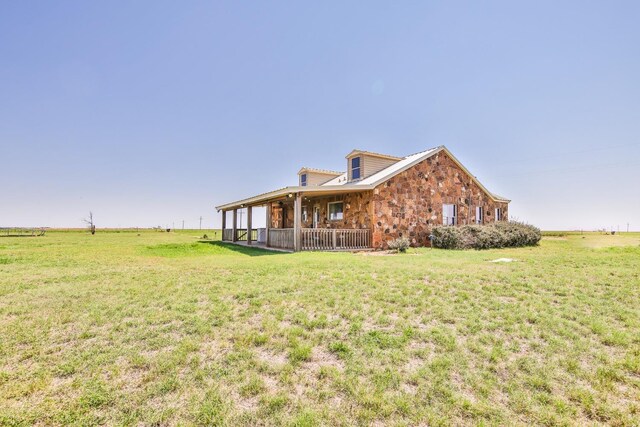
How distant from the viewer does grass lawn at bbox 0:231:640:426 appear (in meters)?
2.61

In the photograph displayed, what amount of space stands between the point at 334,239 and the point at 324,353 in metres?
11.4

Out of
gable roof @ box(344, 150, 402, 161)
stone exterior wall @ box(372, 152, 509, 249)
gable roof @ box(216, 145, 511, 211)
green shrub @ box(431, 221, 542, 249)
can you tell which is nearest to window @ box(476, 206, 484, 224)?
stone exterior wall @ box(372, 152, 509, 249)

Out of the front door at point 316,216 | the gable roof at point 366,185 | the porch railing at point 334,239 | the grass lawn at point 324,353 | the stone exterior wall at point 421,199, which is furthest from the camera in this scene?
the front door at point 316,216

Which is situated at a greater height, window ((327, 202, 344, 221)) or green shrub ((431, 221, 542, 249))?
window ((327, 202, 344, 221))

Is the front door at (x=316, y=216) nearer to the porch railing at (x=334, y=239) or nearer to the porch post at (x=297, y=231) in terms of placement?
the porch railing at (x=334, y=239)

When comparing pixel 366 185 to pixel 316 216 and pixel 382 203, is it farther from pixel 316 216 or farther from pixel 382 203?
pixel 316 216

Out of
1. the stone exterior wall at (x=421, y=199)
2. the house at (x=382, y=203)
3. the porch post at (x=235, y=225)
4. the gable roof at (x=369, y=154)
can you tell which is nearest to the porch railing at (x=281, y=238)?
the house at (x=382, y=203)

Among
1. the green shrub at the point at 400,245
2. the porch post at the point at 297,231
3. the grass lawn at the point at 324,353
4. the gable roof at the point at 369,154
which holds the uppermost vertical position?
the gable roof at the point at 369,154

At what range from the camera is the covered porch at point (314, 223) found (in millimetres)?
14706

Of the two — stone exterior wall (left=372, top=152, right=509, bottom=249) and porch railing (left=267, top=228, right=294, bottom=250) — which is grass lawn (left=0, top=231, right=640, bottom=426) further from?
stone exterior wall (left=372, top=152, right=509, bottom=249)

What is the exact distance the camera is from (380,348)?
3.74 meters

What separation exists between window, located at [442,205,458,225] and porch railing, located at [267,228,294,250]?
9241mm

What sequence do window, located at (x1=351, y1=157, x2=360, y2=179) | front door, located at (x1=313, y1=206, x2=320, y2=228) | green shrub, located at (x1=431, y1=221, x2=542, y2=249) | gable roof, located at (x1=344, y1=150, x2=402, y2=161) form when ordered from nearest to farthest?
1. green shrub, located at (x1=431, y1=221, x2=542, y2=249)
2. gable roof, located at (x1=344, y1=150, x2=402, y2=161)
3. window, located at (x1=351, y1=157, x2=360, y2=179)
4. front door, located at (x1=313, y1=206, x2=320, y2=228)

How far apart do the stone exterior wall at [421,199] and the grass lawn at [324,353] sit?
927 cm
